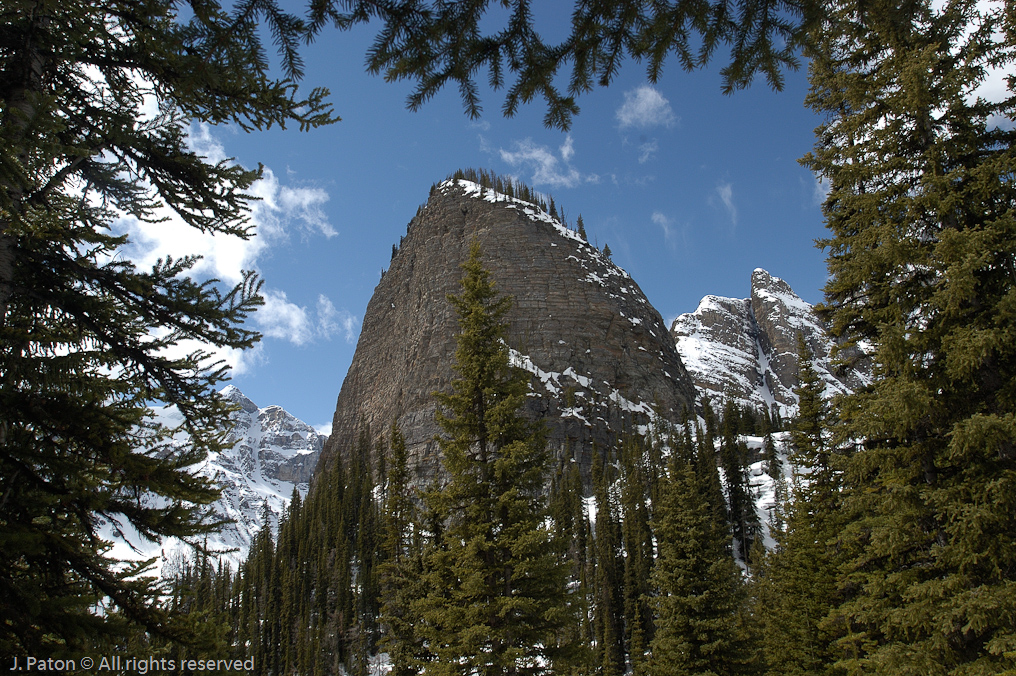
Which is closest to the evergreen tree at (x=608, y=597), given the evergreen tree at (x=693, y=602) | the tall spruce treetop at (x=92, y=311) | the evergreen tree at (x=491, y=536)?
the evergreen tree at (x=693, y=602)

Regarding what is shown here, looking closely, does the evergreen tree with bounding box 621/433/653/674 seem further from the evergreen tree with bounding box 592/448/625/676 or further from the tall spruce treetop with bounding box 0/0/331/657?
the tall spruce treetop with bounding box 0/0/331/657

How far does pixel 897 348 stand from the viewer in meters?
8.41

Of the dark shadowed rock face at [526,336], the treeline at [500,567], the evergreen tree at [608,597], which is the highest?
the dark shadowed rock face at [526,336]

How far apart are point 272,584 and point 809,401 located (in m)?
69.9

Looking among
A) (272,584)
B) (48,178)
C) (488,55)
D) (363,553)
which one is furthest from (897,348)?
(272,584)

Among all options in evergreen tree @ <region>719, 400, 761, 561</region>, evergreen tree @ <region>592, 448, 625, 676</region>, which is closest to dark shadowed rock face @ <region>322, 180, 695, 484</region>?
evergreen tree @ <region>592, 448, 625, 676</region>

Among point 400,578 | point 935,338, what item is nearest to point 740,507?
point 400,578

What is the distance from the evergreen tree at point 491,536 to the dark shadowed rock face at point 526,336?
236 feet

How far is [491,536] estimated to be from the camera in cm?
1272

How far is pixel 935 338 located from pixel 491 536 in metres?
9.79

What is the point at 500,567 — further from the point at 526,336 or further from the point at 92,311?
the point at 526,336

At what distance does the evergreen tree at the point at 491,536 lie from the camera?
38.4ft

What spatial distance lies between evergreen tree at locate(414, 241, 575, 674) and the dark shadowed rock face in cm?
7207

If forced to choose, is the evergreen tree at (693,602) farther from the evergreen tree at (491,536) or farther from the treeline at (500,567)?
the evergreen tree at (491,536)
